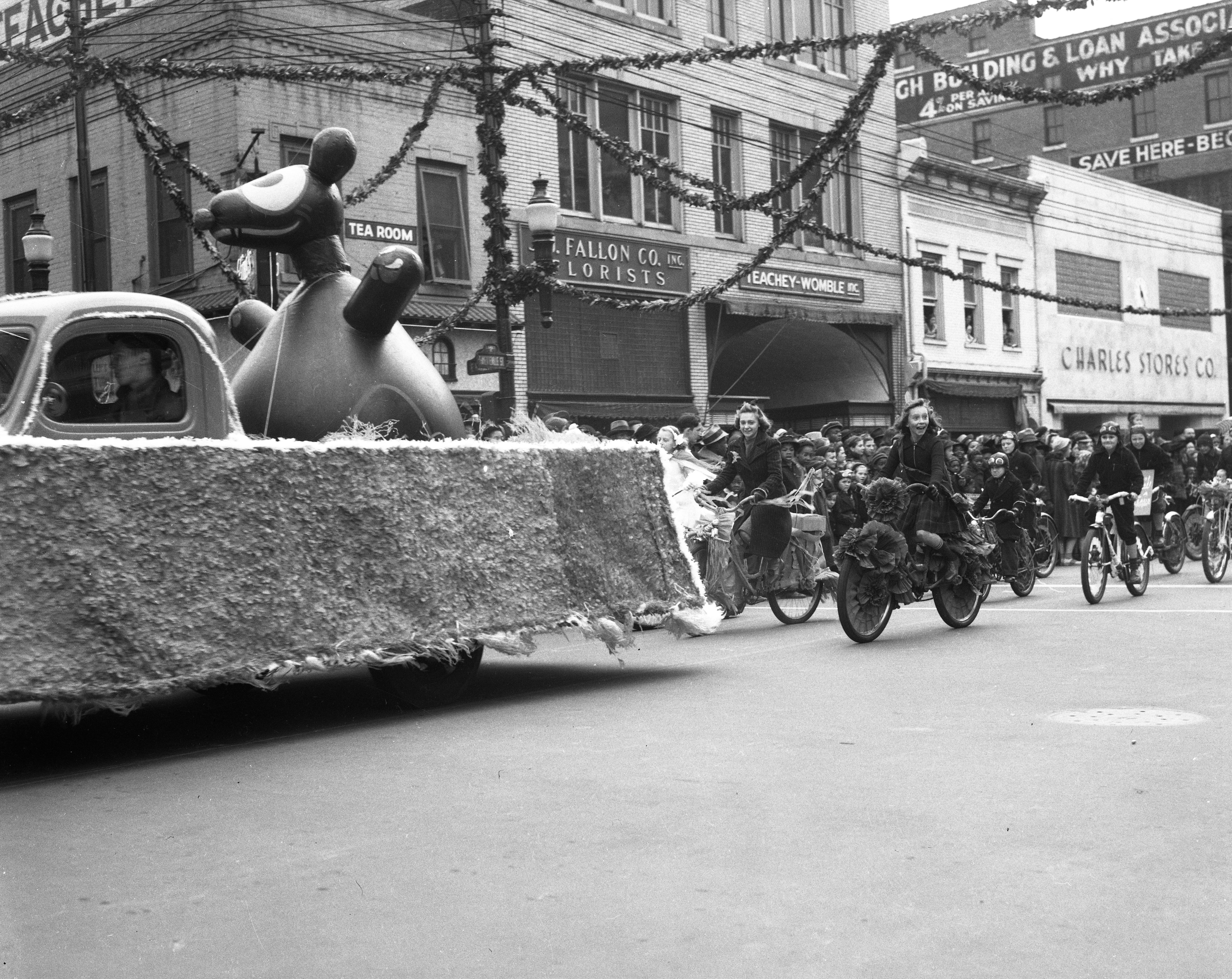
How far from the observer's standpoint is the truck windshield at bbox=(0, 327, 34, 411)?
7367mm

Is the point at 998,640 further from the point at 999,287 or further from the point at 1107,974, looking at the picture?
the point at 999,287

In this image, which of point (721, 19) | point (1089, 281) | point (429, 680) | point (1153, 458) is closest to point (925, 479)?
point (429, 680)

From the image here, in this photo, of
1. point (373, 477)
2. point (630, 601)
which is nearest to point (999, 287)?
point (630, 601)

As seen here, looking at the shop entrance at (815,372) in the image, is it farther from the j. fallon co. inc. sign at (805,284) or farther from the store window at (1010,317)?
the store window at (1010,317)

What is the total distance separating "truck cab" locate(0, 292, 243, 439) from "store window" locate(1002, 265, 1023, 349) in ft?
101

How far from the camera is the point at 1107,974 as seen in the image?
4.09 meters

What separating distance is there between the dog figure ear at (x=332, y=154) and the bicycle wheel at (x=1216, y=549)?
439 inches

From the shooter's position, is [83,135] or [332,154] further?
[83,135]

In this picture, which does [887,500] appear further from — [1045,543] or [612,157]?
[612,157]

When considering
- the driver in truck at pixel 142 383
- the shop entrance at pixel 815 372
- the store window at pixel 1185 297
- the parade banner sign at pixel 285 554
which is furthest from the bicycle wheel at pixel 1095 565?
the store window at pixel 1185 297

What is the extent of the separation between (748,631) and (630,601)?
137 inches

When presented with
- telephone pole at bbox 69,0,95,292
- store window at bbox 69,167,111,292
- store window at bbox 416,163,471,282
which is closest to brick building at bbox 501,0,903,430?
store window at bbox 416,163,471,282

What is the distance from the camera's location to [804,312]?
30156 mm

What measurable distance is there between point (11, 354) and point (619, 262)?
19.5m
